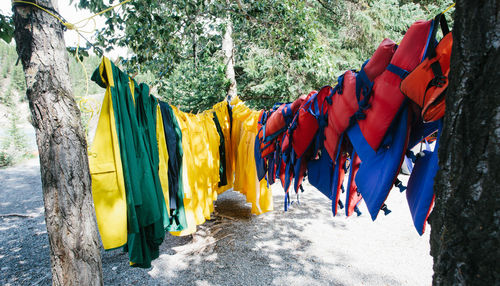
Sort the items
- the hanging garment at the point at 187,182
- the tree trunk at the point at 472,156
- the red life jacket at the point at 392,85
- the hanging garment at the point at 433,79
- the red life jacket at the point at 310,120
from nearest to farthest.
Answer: the tree trunk at the point at 472,156 → the hanging garment at the point at 433,79 → the red life jacket at the point at 392,85 → the red life jacket at the point at 310,120 → the hanging garment at the point at 187,182

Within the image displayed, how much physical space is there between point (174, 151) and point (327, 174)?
1.28 m

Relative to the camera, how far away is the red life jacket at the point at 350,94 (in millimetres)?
1118

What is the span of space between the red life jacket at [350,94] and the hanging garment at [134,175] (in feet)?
3.84

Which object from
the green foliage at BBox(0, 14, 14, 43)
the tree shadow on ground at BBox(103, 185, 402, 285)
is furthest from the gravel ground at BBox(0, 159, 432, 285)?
the green foliage at BBox(0, 14, 14, 43)

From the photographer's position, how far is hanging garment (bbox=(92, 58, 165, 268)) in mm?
1413

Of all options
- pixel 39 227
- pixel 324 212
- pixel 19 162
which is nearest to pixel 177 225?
pixel 324 212

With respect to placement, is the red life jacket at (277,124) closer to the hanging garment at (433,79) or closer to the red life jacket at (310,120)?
the red life jacket at (310,120)

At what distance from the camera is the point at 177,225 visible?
211 centimetres

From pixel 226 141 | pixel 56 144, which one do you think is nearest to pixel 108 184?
pixel 56 144

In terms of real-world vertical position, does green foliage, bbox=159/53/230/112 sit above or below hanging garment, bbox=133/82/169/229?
above

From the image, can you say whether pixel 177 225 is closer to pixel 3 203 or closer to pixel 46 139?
pixel 46 139

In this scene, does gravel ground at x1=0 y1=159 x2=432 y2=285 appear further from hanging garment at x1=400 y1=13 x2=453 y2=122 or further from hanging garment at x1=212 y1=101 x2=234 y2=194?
hanging garment at x1=400 y1=13 x2=453 y2=122

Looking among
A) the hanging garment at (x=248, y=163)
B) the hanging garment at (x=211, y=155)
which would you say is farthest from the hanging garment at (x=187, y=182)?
the hanging garment at (x=248, y=163)

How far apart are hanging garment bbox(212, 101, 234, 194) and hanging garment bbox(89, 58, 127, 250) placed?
2.13 meters
